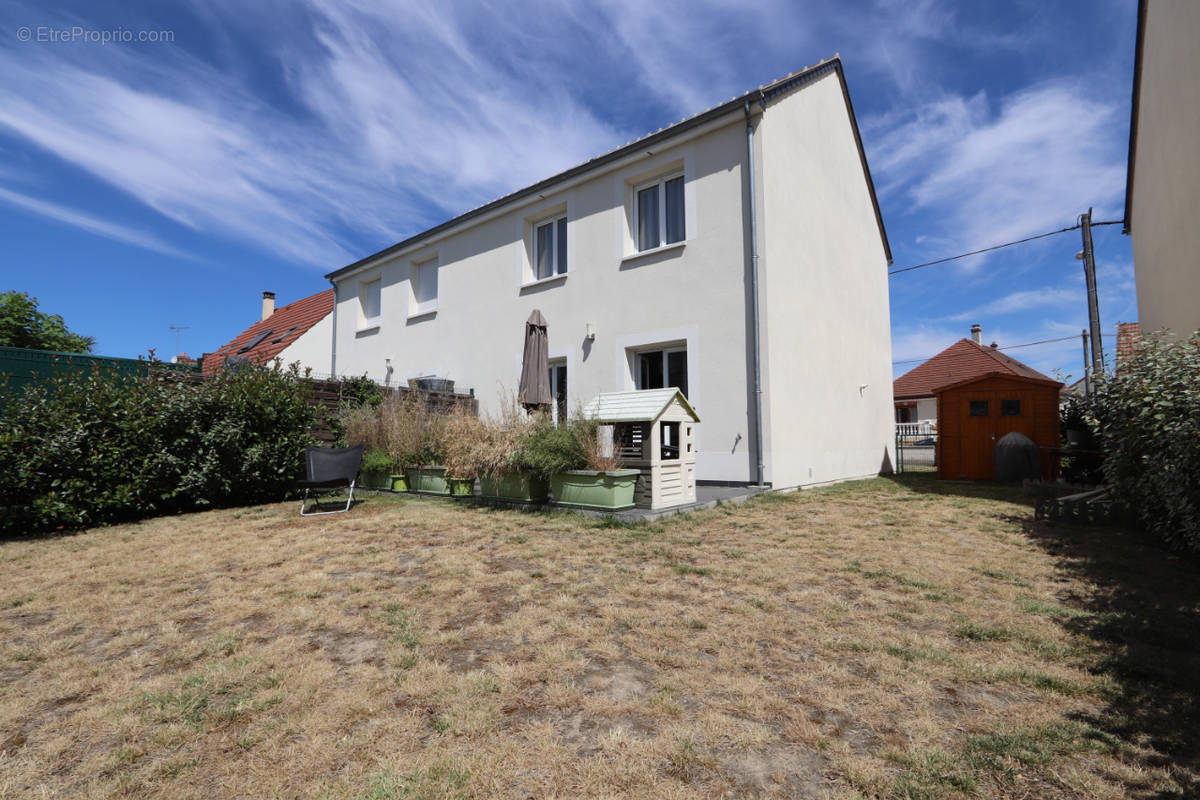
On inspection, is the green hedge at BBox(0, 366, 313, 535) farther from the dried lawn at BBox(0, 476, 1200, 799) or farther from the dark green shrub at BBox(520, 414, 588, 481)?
the dark green shrub at BBox(520, 414, 588, 481)

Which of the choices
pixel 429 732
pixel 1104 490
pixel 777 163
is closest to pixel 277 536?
pixel 429 732

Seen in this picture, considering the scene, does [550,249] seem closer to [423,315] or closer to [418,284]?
[423,315]

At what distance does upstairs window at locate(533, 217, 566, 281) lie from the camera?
1102 centimetres

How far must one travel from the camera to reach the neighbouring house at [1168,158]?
6414mm

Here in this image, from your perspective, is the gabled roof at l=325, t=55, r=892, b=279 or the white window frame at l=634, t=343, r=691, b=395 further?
the white window frame at l=634, t=343, r=691, b=395

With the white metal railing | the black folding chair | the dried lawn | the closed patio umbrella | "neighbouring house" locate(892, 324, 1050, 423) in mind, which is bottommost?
the dried lawn

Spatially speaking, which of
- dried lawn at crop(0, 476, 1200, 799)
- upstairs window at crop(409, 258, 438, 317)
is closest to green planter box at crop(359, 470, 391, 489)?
dried lawn at crop(0, 476, 1200, 799)

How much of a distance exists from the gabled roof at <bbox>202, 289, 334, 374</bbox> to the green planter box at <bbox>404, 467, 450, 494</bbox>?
35.0 ft

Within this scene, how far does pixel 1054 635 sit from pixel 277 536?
6256 mm

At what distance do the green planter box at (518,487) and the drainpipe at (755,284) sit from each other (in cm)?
323

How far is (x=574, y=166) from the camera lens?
10.1 metres

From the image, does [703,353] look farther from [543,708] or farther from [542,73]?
[543,708]

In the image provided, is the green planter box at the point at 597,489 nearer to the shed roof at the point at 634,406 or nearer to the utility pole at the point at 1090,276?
the shed roof at the point at 634,406

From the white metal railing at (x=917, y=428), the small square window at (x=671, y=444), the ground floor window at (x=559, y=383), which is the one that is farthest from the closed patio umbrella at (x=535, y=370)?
the white metal railing at (x=917, y=428)
